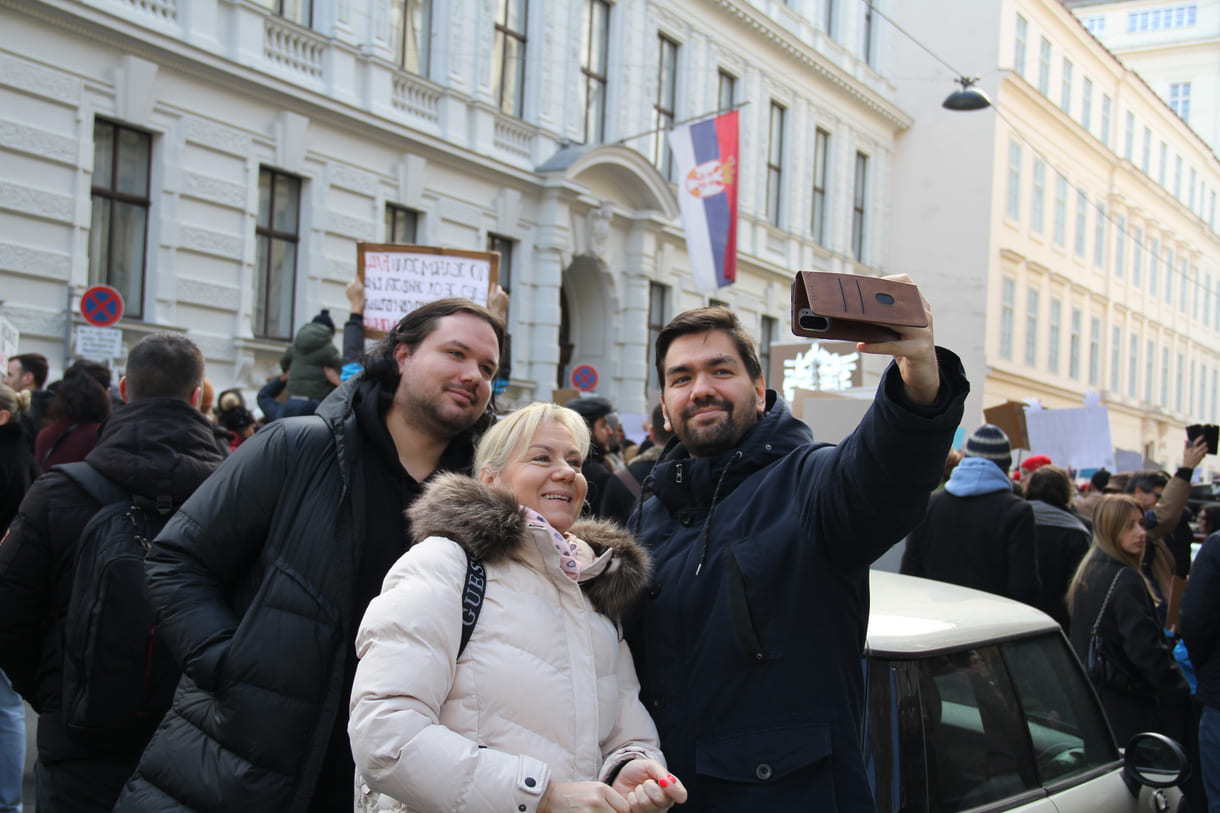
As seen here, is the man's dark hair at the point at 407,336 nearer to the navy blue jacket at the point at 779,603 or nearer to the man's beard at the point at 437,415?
the man's beard at the point at 437,415

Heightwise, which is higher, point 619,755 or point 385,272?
point 385,272

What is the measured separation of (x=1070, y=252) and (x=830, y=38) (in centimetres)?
1521

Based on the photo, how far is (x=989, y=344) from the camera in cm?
3186

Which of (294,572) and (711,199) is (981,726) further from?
(711,199)

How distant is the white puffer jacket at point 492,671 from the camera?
6.24ft

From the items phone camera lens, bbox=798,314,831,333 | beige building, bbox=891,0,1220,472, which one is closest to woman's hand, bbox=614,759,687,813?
phone camera lens, bbox=798,314,831,333

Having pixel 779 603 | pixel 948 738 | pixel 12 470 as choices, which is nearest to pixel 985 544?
pixel 948 738

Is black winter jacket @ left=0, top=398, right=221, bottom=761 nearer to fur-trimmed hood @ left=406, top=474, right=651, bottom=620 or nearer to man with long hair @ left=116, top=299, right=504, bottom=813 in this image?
man with long hair @ left=116, top=299, right=504, bottom=813

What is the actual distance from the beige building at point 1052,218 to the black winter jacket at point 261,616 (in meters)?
26.0

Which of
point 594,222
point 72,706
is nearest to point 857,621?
point 72,706

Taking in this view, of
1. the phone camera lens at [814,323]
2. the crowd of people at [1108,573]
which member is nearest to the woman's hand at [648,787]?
the phone camera lens at [814,323]

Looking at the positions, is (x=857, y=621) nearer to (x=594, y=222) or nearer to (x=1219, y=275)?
(x=594, y=222)

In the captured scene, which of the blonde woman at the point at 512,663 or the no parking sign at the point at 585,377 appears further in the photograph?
the no parking sign at the point at 585,377

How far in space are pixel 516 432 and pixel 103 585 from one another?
149 centimetres
